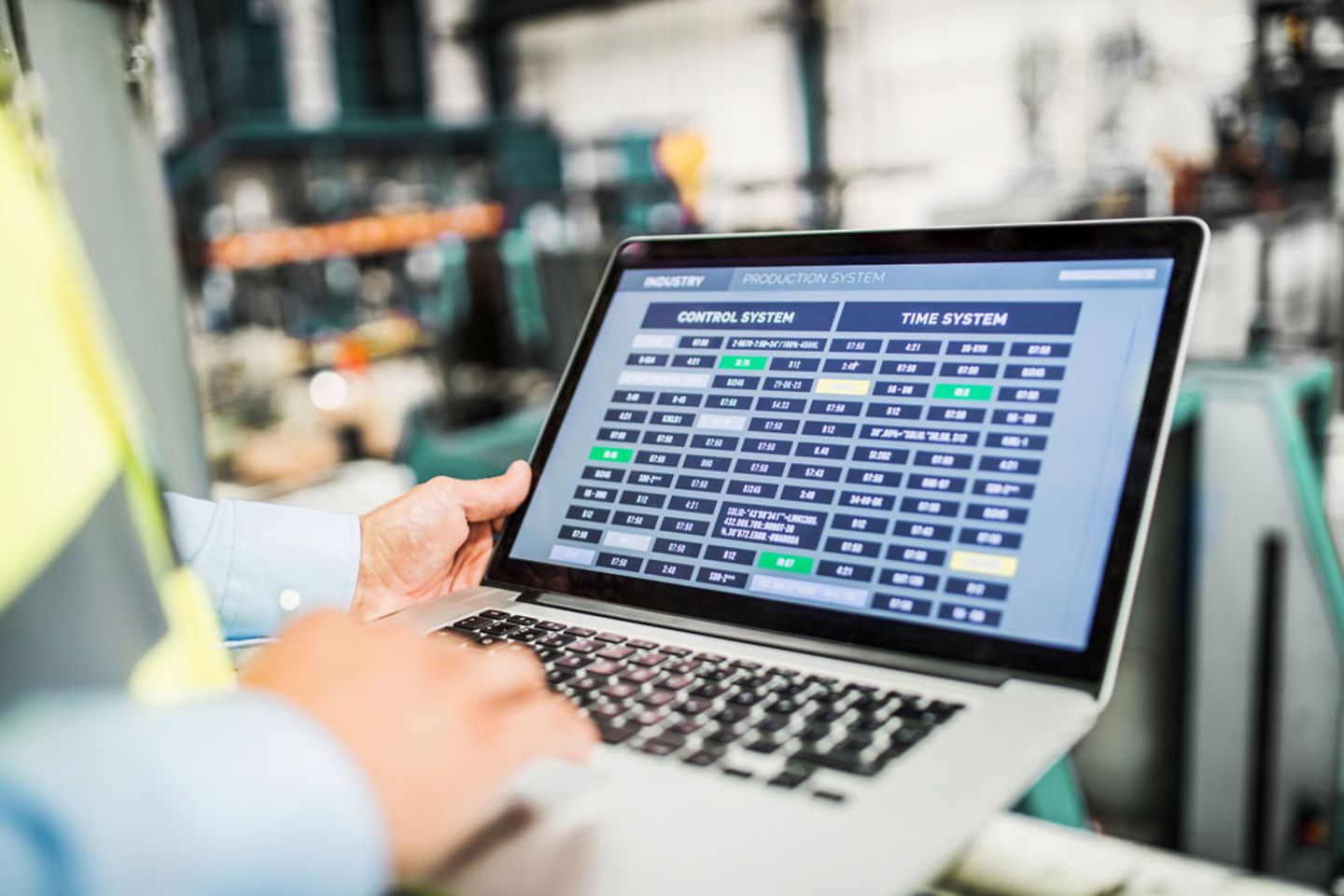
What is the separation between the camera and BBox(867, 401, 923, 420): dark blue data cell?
71 cm

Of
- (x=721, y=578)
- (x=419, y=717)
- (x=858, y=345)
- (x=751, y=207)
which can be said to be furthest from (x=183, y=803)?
(x=751, y=207)

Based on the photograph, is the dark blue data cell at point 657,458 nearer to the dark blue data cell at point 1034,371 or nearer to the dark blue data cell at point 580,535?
the dark blue data cell at point 580,535

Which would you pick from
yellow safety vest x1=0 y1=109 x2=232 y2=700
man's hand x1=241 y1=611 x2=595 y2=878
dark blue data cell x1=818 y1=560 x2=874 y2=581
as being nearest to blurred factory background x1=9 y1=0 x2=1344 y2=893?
dark blue data cell x1=818 y1=560 x2=874 y2=581

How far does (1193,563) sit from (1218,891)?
2.12 ft

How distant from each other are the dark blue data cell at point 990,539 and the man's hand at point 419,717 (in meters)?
0.29

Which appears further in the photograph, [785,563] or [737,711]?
[785,563]

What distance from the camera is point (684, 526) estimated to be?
0.77 metres

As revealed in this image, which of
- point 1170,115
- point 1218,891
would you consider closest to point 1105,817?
point 1218,891

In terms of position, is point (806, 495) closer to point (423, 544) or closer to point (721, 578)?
point (721, 578)

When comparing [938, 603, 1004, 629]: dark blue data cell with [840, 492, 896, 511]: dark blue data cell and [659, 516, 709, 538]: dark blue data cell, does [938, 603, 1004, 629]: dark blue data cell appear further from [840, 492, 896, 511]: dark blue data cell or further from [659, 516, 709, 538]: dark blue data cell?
[659, 516, 709, 538]: dark blue data cell

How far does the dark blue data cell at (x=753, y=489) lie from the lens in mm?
740

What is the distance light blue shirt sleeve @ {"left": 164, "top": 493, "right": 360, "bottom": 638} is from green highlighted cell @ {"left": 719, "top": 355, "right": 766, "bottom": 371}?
360 millimetres

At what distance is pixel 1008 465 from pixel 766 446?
169 mm

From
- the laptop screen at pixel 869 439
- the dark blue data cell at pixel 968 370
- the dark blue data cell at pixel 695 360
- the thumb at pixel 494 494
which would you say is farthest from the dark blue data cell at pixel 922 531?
the thumb at pixel 494 494
